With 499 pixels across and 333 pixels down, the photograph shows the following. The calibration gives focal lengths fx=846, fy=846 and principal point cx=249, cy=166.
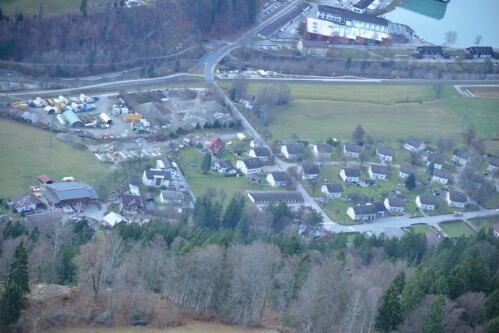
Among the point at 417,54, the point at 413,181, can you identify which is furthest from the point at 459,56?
the point at 413,181

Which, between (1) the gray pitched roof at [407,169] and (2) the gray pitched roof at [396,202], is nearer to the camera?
(2) the gray pitched roof at [396,202]

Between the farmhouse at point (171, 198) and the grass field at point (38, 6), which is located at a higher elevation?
the grass field at point (38, 6)

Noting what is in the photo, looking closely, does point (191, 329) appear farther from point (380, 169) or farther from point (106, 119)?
point (106, 119)

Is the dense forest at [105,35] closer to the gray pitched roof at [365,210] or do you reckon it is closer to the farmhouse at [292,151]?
the farmhouse at [292,151]

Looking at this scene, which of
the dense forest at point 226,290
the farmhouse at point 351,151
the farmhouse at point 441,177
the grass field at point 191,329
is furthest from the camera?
the farmhouse at point 351,151

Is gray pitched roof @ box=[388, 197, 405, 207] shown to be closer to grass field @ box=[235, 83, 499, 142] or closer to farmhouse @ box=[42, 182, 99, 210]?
grass field @ box=[235, 83, 499, 142]

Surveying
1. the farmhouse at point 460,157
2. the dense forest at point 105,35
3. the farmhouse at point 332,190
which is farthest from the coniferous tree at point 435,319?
the dense forest at point 105,35
